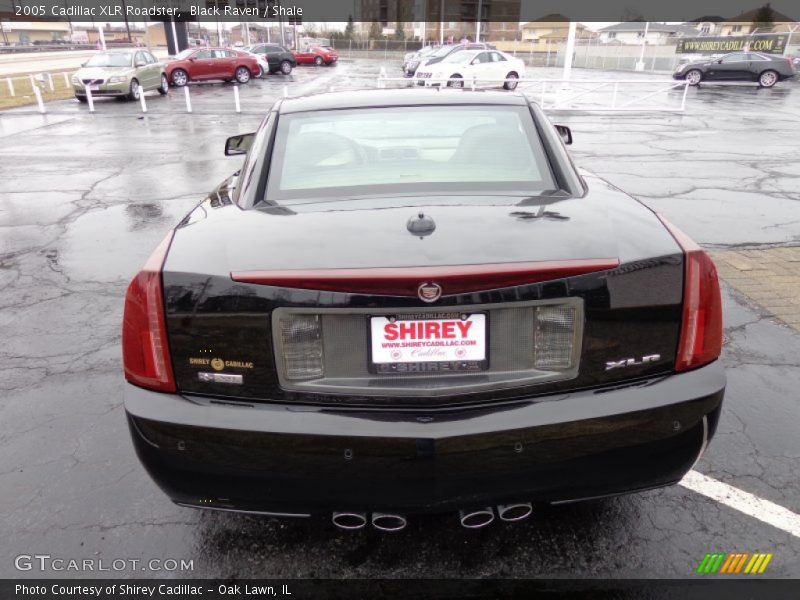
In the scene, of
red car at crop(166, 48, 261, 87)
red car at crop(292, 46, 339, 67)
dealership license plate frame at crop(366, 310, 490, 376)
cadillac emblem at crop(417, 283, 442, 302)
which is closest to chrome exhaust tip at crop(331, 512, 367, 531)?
dealership license plate frame at crop(366, 310, 490, 376)

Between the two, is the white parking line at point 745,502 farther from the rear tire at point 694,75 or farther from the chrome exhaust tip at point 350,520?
the rear tire at point 694,75

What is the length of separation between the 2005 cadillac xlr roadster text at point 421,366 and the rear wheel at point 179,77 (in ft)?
96.2

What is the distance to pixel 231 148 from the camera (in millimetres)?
4574

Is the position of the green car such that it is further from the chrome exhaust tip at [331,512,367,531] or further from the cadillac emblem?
the cadillac emblem

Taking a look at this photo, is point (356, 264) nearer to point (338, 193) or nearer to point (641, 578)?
point (338, 193)

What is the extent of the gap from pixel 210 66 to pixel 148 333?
3042 cm

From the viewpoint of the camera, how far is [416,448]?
6.16 ft

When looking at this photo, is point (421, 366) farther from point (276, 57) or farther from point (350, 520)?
point (276, 57)

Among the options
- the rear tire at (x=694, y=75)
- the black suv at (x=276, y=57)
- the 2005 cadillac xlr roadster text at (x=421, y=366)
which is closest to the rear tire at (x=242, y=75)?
the black suv at (x=276, y=57)

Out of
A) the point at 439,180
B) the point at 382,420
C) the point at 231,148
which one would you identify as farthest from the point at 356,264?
the point at 231,148

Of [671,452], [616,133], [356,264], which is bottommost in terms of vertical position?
[616,133]

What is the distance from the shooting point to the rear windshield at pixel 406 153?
2.61 m

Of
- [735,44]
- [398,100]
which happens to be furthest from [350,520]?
[735,44]

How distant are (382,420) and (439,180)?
3.92 ft
